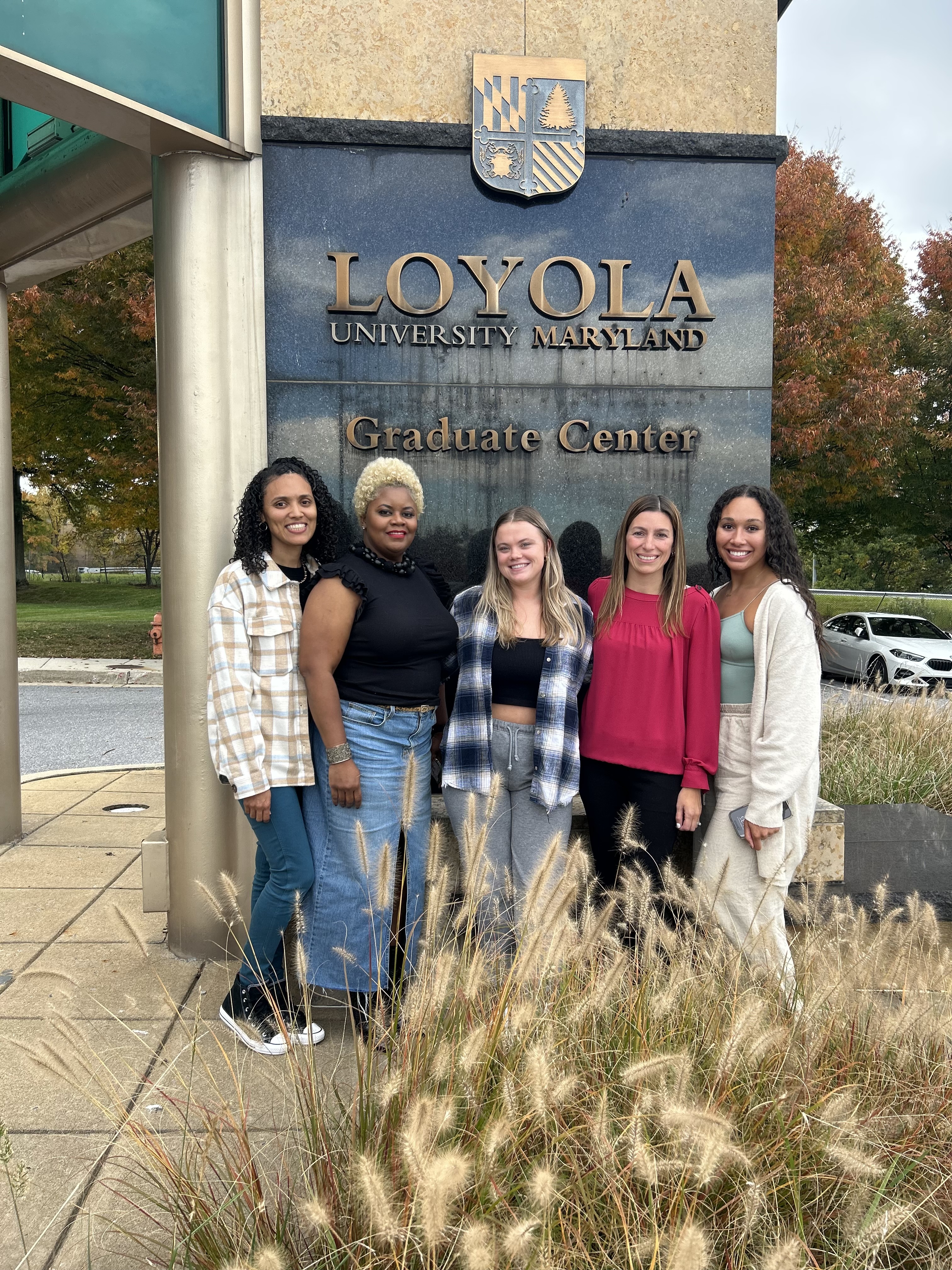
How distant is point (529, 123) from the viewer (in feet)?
14.6

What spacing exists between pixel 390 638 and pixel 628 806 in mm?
1111

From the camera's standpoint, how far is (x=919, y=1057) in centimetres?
256

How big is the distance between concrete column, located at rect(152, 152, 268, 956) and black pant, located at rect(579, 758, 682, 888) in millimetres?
1649

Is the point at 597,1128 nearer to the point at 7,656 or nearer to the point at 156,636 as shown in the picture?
the point at 7,656

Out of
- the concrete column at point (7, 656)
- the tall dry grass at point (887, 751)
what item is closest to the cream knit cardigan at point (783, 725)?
the tall dry grass at point (887, 751)

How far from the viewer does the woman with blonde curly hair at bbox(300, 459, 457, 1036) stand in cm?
333

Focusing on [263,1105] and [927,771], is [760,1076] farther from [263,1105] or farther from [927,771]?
[927,771]

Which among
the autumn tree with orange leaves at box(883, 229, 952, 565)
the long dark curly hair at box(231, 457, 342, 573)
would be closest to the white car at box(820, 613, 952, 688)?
the autumn tree with orange leaves at box(883, 229, 952, 565)

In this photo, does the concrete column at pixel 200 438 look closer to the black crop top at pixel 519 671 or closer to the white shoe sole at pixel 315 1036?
the white shoe sole at pixel 315 1036

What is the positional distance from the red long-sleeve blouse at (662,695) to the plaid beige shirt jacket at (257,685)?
1.12 meters

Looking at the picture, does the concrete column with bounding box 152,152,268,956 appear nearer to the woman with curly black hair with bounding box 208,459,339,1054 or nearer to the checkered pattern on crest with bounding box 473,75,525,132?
the woman with curly black hair with bounding box 208,459,339,1054

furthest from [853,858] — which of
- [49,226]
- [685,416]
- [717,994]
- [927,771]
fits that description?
[49,226]

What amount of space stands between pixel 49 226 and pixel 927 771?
19.7 feet

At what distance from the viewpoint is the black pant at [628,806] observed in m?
3.50
